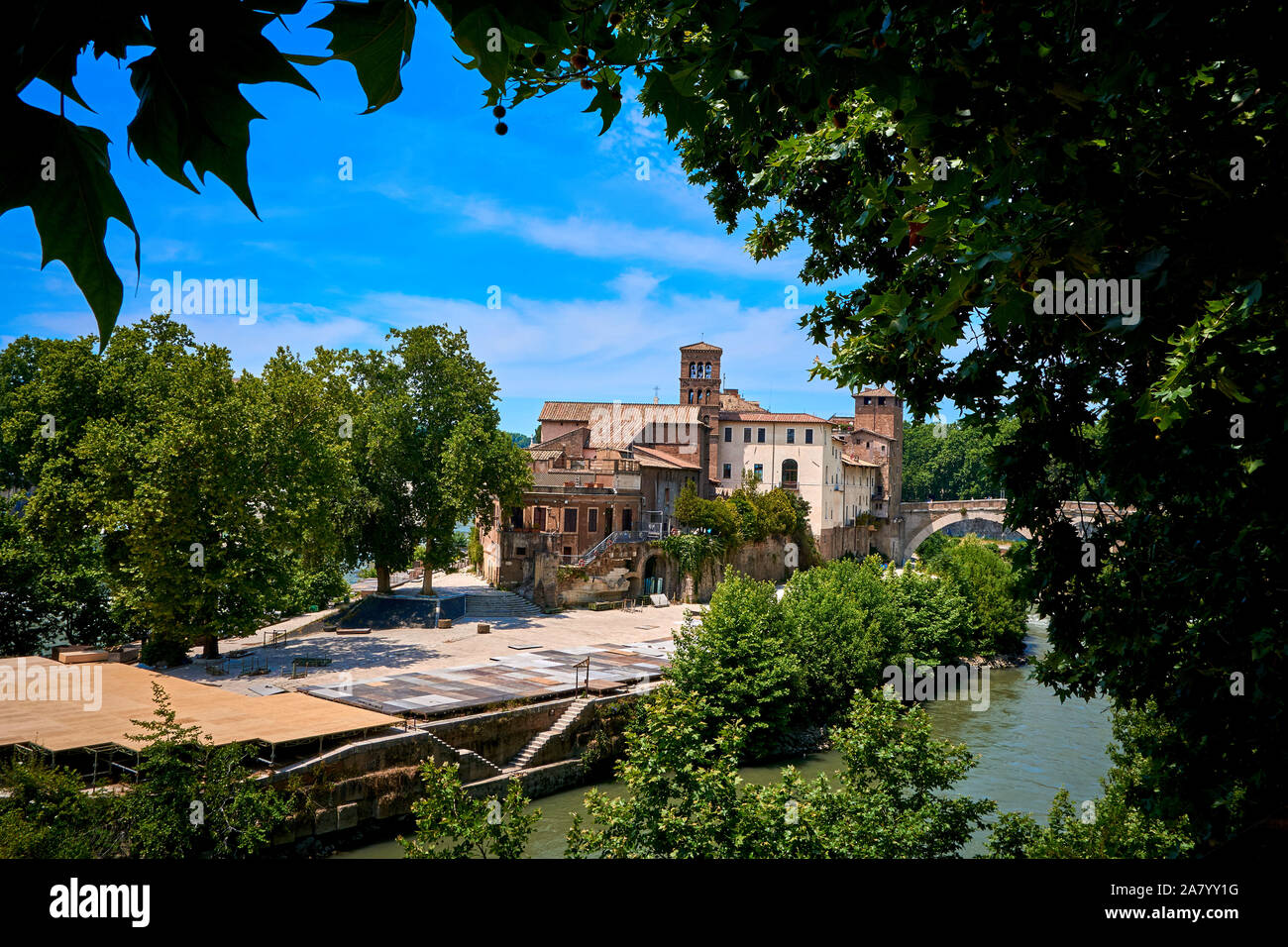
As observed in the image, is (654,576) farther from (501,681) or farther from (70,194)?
(70,194)

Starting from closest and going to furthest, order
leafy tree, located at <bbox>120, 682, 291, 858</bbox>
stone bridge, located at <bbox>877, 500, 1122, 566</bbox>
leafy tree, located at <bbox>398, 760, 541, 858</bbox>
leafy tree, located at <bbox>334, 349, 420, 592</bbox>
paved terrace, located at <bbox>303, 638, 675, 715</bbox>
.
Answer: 1. leafy tree, located at <bbox>398, 760, 541, 858</bbox>
2. leafy tree, located at <bbox>120, 682, 291, 858</bbox>
3. paved terrace, located at <bbox>303, 638, 675, 715</bbox>
4. leafy tree, located at <bbox>334, 349, 420, 592</bbox>
5. stone bridge, located at <bbox>877, 500, 1122, 566</bbox>

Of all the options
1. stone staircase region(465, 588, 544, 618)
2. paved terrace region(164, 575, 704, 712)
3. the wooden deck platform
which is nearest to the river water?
the wooden deck platform

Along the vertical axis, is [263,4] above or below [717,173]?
below

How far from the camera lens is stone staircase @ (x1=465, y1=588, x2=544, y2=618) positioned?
1473 inches

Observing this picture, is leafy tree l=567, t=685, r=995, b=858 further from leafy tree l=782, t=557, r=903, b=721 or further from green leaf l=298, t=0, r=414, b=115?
leafy tree l=782, t=557, r=903, b=721

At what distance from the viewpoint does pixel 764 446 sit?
55.9 m

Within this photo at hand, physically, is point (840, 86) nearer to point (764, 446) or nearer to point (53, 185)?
point (53, 185)

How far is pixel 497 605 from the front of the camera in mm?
38500

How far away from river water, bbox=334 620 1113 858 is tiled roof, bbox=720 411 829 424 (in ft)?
80.7

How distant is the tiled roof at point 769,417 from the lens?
54.1 m

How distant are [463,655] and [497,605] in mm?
10361

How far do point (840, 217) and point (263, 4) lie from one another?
23.8ft
